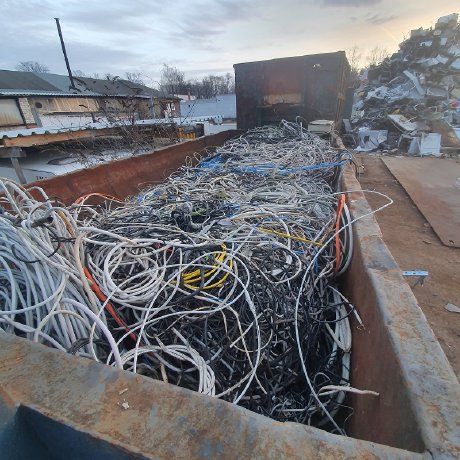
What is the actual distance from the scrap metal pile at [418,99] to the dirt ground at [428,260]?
501 centimetres

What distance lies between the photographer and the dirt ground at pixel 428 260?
6.43ft

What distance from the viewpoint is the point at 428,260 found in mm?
2666

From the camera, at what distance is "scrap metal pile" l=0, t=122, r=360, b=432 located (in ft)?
4.26

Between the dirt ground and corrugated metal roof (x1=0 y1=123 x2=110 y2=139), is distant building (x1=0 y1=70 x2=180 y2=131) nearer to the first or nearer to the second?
corrugated metal roof (x1=0 y1=123 x2=110 y2=139)

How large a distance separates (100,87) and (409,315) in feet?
83.3

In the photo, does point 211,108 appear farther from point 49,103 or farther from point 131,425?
point 131,425

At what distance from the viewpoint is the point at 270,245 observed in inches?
76.3

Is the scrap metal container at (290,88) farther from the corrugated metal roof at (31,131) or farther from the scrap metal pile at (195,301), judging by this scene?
the corrugated metal roof at (31,131)

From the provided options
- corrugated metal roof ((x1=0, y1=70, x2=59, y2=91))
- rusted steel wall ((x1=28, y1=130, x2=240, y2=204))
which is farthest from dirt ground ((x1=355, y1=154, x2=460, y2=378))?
corrugated metal roof ((x1=0, y1=70, x2=59, y2=91))

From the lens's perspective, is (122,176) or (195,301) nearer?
A: (195,301)

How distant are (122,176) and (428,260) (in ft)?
11.2

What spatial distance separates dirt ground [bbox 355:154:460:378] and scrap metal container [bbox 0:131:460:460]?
118 cm

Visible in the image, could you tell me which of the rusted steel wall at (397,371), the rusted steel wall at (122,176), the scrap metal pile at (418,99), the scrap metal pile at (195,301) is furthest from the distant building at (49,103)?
the rusted steel wall at (397,371)

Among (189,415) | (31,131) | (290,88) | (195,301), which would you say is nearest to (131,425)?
(189,415)
